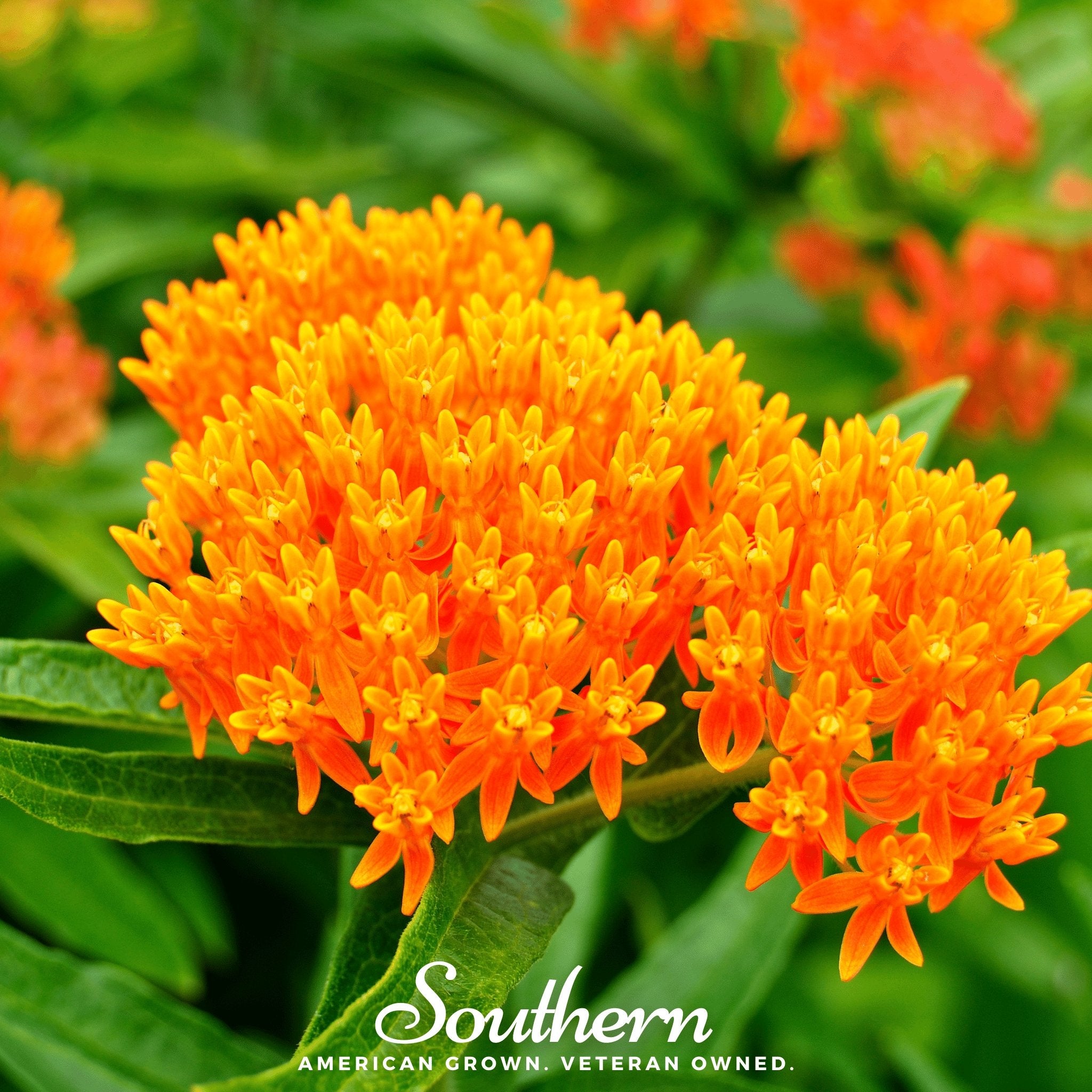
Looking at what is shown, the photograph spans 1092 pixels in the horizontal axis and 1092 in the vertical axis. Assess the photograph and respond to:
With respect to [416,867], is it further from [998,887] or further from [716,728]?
[998,887]

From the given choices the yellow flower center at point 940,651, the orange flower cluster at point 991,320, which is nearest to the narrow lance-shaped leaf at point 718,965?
the yellow flower center at point 940,651

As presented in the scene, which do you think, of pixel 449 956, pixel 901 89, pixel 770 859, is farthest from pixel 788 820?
pixel 901 89

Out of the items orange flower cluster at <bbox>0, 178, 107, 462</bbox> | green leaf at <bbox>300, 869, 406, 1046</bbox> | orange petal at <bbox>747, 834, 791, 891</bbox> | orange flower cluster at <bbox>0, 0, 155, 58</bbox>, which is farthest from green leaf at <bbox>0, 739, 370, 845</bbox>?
orange flower cluster at <bbox>0, 0, 155, 58</bbox>

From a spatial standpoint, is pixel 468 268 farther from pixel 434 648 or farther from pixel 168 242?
pixel 168 242

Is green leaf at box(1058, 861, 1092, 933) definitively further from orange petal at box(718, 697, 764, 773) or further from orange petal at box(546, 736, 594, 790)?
orange petal at box(546, 736, 594, 790)

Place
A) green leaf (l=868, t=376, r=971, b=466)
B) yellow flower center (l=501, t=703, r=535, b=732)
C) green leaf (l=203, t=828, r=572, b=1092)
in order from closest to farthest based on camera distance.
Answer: green leaf (l=203, t=828, r=572, b=1092) → yellow flower center (l=501, t=703, r=535, b=732) → green leaf (l=868, t=376, r=971, b=466)

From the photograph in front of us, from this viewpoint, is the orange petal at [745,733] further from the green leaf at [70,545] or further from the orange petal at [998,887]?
the green leaf at [70,545]
